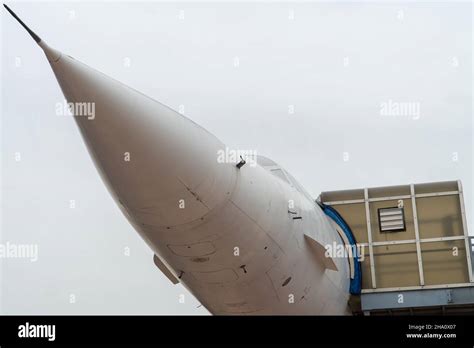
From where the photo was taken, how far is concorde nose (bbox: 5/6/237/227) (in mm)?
6434

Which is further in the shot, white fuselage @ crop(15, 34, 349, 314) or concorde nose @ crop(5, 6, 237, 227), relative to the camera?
white fuselage @ crop(15, 34, 349, 314)

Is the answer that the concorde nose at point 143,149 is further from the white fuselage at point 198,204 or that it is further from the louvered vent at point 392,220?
the louvered vent at point 392,220

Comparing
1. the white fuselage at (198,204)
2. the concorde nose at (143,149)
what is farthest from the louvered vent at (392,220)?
the concorde nose at (143,149)

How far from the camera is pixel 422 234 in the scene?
38.3 ft

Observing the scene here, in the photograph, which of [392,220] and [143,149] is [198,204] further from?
[392,220]

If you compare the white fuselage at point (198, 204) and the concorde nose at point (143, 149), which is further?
the white fuselage at point (198, 204)

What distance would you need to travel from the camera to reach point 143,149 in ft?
21.9

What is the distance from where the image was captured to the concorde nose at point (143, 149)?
6.43 metres

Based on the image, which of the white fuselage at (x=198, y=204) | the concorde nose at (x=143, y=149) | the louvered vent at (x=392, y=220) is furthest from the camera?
the louvered vent at (x=392, y=220)

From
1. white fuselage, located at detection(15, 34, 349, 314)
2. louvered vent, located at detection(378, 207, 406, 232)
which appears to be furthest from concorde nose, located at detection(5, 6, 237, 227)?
louvered vent, located at detection(378, 207, 406, 232)

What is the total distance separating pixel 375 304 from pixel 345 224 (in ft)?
4.46

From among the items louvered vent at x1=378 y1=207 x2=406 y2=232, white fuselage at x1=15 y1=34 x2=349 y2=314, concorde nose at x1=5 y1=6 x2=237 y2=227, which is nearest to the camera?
concorde nose at x1=5 y1=6 x2=237 y2=227

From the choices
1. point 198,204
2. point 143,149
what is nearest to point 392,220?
point 198,204

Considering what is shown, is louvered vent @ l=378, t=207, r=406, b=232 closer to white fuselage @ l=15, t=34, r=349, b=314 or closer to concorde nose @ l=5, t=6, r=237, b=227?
white fuselage @ l=15, t=34, r=349, b=314
